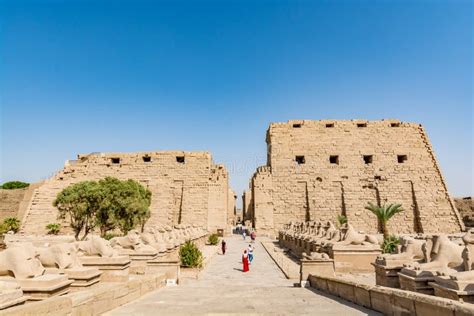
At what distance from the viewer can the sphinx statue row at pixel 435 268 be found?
3.49 m

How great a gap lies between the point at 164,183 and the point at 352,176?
52.9 feet

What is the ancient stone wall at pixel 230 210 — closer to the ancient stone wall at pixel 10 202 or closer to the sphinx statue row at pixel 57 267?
the ancient stone wall at pixel 10 202

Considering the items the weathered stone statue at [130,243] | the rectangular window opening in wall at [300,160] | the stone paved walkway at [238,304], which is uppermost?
the rectangular window opening in wall at [300,160]

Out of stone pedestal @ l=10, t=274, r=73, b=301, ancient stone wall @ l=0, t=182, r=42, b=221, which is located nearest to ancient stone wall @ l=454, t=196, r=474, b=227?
stone pedestal @ l=10, t=274, r=73, b=301

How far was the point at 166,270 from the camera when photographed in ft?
24.7

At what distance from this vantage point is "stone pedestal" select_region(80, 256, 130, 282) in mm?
5969

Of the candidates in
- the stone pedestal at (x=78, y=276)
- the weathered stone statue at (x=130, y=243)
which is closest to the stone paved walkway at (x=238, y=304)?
the stone pedestal at (x=78, y=276)

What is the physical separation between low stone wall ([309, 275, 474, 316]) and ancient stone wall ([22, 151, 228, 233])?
828 inches

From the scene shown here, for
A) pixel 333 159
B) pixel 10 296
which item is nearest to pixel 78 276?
pixel 10 296

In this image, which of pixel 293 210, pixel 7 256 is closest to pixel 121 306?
pixel 7 256

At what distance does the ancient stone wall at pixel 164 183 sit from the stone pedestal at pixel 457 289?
22659 mm

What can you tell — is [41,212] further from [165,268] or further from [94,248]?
[94,248]

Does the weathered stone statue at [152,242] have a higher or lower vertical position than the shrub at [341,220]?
lower

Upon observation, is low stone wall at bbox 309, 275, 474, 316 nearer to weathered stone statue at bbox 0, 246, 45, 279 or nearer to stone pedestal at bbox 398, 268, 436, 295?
stone pedestal at bbox 398, 268, 436, 295
